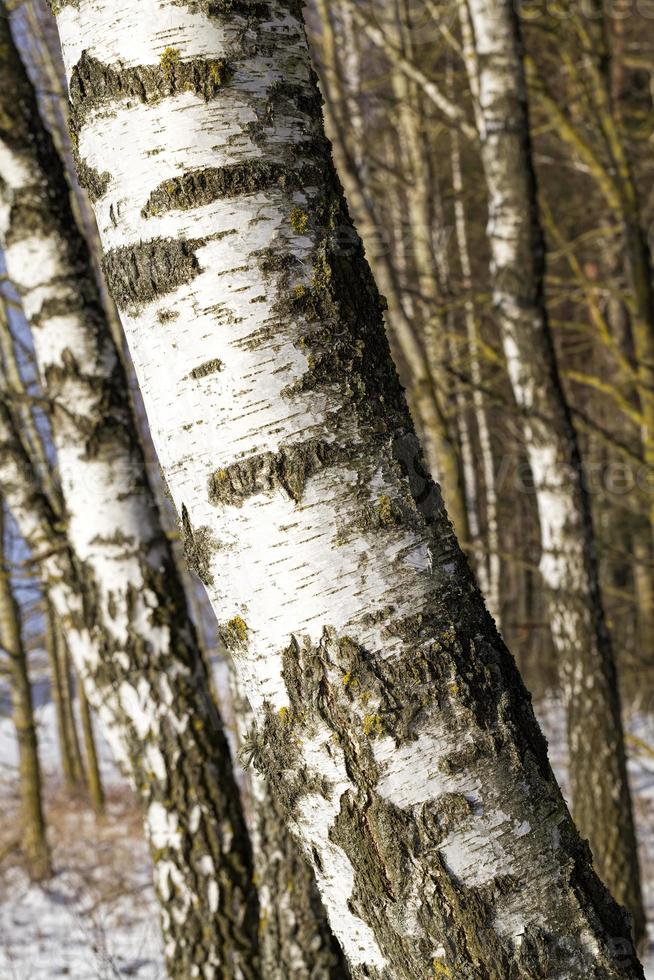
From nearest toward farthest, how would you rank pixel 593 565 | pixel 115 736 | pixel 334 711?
pixel 334 711
pixel 115 736
pixel 593 565

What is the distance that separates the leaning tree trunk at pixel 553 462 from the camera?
3.99m

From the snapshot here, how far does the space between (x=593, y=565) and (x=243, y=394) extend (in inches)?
130

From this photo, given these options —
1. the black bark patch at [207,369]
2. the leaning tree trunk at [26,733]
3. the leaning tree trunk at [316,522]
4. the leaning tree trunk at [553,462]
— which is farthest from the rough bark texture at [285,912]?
the leaning tree trunk at [26,733]

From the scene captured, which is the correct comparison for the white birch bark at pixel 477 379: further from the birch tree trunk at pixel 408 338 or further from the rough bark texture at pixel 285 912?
the rough bark texture at pixel 285 912

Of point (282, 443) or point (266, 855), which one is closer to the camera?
point (282, 443)

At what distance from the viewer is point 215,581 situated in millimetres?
1178

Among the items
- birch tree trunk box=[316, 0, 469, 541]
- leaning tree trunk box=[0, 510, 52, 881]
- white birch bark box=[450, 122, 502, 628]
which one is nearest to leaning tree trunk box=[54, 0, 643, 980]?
birch tree trunk box=[316, 0, 469, 541]

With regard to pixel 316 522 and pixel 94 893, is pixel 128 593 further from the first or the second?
pixel 94 893

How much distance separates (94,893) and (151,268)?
6.41 metres

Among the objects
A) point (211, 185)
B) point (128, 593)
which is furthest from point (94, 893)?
point (211, 185)

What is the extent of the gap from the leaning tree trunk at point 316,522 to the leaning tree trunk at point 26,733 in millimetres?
5745

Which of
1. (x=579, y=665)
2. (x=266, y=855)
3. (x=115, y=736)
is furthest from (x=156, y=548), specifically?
(x=579, y=665)

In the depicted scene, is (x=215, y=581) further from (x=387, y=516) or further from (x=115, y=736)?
(x=115, y=736)

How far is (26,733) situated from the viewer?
695cm
